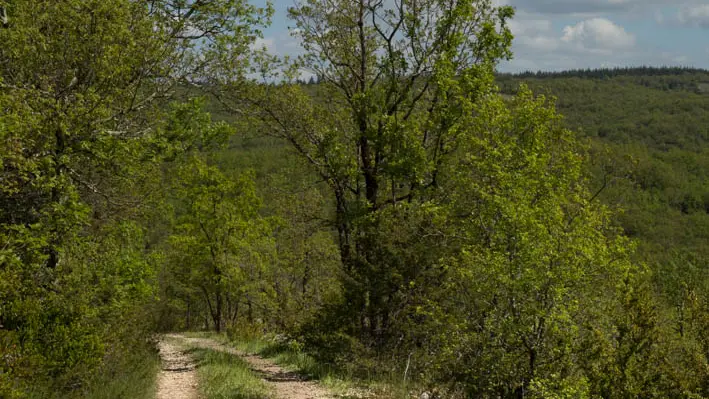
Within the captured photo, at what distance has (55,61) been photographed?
1109 cm

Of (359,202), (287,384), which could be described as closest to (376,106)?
(359,202)

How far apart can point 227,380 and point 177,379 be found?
6.31ft

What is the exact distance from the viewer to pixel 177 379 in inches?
536

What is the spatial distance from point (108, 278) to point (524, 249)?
771cm

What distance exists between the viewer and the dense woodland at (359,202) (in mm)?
10438

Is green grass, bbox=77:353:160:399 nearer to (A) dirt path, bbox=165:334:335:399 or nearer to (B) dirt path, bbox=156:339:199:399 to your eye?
(B) dirt path, bbox=156:339:199:399

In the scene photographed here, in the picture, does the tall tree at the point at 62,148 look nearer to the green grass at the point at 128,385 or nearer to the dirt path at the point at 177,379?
the green grass at the point at 128,385

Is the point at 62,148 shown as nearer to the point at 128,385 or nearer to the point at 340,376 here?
the point at 128,385

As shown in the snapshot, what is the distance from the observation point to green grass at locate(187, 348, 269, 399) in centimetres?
1105

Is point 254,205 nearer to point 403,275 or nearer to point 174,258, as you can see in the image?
point 174,258

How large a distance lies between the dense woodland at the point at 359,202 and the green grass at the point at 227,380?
1.41 meters

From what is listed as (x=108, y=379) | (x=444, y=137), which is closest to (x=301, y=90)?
(x=444, y=137)

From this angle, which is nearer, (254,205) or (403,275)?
(403,275)

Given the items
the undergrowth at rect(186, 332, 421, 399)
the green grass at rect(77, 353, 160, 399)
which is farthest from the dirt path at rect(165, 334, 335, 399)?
the green grass at rect(77, 353, 160, 399)
